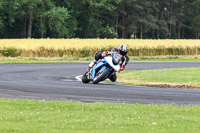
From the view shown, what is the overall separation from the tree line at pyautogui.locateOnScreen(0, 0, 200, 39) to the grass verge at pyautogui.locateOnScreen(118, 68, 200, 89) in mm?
45810

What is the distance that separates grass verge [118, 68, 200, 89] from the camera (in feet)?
62.6

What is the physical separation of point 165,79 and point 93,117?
10.9 m

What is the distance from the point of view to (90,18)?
3199 inches

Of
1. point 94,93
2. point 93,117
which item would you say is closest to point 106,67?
point 94,93

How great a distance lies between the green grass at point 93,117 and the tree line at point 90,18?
55.7m

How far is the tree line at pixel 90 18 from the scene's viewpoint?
70312 mm

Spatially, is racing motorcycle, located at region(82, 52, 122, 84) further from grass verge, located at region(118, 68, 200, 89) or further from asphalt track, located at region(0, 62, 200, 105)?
grass verge, located at region(118, 68, 200, 89)

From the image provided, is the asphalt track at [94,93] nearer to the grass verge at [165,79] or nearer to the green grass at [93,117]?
the green grass at [93,117]

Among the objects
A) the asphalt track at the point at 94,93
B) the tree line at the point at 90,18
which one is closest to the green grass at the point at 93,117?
the asphalt track at the point at 94,93

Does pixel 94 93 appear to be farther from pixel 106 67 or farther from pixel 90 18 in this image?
pixel 90 18

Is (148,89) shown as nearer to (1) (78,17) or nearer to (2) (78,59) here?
(2) (78,59)

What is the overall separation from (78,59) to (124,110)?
995 inches

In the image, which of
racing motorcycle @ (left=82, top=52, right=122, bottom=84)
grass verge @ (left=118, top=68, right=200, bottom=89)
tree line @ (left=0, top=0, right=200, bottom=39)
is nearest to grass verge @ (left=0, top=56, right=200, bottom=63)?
grass verge @ (left=118, top=68, right=200, bottom=89)

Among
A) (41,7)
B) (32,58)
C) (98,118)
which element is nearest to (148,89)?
(98,118)
